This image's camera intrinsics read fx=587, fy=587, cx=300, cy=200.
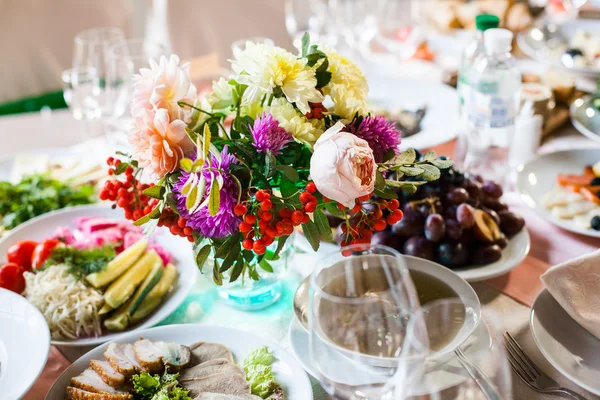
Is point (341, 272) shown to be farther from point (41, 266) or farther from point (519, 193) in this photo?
point (519, 193)

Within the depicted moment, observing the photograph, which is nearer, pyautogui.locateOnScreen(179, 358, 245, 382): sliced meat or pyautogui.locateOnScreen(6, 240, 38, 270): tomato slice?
pyautogui.locateOnScreen(179, 358, 245, 382): sliced meat

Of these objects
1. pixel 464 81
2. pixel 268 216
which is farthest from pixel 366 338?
pixel 464 81

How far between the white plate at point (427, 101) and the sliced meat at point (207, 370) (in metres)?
0.83

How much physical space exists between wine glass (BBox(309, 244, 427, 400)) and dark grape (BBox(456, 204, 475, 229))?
40 cm

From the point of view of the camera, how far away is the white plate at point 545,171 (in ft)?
4.07

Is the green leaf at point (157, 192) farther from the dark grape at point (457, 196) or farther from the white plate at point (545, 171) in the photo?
the white plate at point (545, 171)

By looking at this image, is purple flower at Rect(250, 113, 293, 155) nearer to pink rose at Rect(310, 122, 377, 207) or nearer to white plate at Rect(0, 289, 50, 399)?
pink rose at Rect(310, 122, 377, 207)

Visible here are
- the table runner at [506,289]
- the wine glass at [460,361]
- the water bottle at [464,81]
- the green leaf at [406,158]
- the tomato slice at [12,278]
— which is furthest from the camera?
the water bottle at [464,81]

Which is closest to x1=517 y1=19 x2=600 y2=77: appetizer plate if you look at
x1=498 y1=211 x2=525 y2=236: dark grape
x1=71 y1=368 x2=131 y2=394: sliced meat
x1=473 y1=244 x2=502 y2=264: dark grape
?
x1=498 y1=211 x2=525 y2=236: dark grape

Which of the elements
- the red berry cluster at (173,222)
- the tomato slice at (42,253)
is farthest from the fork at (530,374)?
the tomato slice at (42,253)

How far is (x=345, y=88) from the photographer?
77 centimetres

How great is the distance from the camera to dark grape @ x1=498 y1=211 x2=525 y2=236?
1.07 meters

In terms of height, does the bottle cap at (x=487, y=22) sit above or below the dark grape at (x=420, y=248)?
above

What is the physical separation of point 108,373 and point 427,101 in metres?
1.22
